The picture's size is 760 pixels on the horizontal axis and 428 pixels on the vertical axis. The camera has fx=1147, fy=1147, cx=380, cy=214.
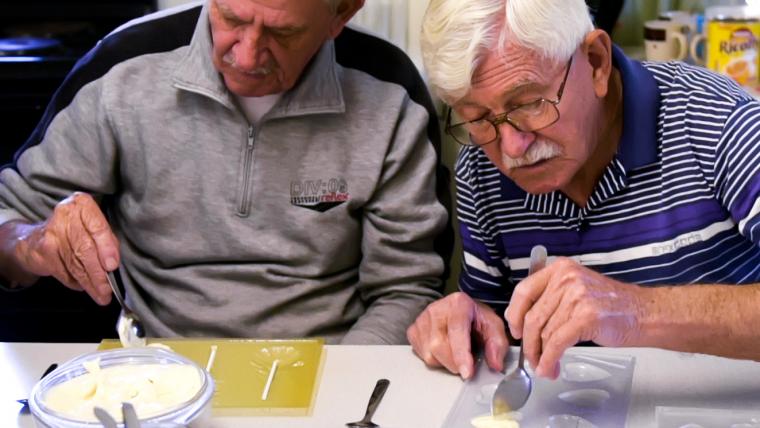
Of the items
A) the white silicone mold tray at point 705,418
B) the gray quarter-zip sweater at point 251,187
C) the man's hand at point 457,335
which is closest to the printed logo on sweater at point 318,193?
the gray quarter-zip sweater at point 251,187

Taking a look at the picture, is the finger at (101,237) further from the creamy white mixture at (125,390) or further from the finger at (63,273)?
the creamy white mixture at (125,390)

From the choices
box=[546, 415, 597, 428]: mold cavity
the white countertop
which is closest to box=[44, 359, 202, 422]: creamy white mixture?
the white countertop

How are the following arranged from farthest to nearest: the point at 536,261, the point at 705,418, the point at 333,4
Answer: the point at 333,4
the point at 536,261
the point at 705,418

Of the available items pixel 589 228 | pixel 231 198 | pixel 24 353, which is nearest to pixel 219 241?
pixel 231 198

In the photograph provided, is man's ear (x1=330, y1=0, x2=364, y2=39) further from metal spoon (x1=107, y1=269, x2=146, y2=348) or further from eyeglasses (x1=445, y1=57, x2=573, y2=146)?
metal spoon (x1=107, y1=269, x2=146, y2=348)

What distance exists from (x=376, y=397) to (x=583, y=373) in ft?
0.94

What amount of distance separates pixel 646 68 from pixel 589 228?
0.89ft

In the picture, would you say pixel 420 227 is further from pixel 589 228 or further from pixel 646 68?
pixel 646 68

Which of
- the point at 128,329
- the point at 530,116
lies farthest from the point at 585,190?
the point at 128,329

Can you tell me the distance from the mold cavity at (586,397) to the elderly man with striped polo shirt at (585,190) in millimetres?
63

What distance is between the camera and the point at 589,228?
1.81 meters

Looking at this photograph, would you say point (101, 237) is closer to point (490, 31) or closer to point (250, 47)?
point (250, 47)

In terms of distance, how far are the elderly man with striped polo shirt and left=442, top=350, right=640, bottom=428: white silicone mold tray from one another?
0.18ft

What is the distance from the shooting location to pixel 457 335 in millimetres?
1607
